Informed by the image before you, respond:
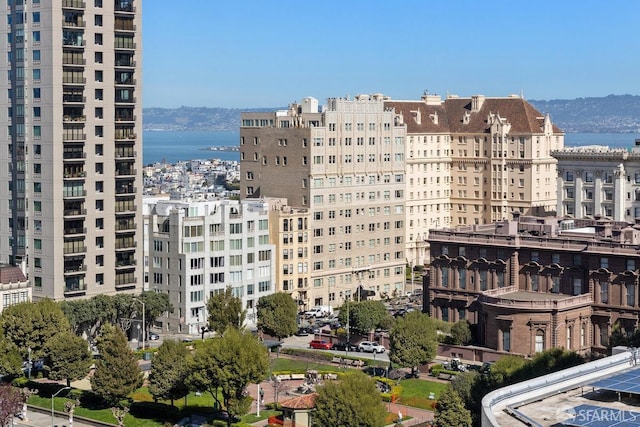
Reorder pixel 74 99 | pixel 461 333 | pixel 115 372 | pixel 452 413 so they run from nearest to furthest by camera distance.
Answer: pixel 452 413
pixel 115 372
pixel 461 333
pixel 74 99

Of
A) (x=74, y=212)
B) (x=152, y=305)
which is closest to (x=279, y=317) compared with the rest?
(x=152, y=305)

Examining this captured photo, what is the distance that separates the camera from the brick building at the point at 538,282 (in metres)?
108

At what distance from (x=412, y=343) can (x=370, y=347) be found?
1496 centimetres

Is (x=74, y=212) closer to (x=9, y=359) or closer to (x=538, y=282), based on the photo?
(x=9, y=359)

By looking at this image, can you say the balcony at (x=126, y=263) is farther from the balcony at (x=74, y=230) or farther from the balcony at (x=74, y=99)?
the balcony at (x=74, y=99)

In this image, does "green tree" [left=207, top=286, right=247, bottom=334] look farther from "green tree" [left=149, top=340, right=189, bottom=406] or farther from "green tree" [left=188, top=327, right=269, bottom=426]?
"green tree" [left=188, top=327, right=269, bottom=426]

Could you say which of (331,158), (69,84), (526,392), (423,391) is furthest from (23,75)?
(526,392)

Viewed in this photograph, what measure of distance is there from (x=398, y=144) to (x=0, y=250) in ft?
177

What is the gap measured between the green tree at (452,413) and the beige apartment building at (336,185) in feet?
206

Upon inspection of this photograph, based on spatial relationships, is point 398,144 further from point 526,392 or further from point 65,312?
point 526,392

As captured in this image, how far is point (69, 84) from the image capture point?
118500 mm

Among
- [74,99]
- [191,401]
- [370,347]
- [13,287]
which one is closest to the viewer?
[191,401]

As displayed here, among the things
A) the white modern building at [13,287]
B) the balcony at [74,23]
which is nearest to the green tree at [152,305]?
the white modern building at [13,287]

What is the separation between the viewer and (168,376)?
3563 inches
